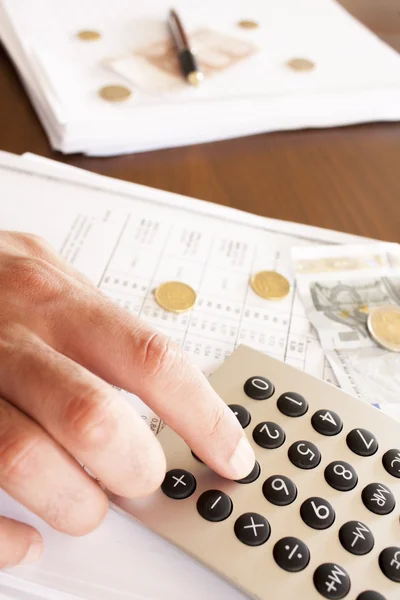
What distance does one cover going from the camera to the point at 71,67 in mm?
661

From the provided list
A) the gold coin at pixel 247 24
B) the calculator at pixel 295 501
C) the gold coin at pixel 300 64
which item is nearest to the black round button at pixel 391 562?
the calculator at pixel 295 501

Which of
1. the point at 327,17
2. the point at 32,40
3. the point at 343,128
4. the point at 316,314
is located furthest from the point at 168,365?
the point at 327,17

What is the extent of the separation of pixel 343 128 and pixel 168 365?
437 mm

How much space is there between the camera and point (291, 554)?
0.29 meters

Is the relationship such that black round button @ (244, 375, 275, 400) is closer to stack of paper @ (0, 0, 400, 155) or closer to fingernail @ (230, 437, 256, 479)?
fingernail @ (230, 437, 256, 479)

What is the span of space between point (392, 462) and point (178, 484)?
4.6 inches

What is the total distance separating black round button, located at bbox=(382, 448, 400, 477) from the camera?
1.07 feet

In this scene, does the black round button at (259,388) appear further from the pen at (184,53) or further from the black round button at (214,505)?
the pen at (184,53)

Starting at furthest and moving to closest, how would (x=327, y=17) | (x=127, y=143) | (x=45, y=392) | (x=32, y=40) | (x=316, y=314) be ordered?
(x=327, y=17), (x=32, y=40), (x=127, y=143), (x=316, y=314), (x=45, y=392)

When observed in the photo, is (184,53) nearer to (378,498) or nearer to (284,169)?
(284,169)

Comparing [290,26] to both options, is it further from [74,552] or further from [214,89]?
[74,552]

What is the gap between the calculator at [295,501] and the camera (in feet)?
0.94

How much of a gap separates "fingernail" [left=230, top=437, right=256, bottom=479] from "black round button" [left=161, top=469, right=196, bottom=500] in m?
0.02

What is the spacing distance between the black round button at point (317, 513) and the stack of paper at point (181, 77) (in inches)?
15.0
